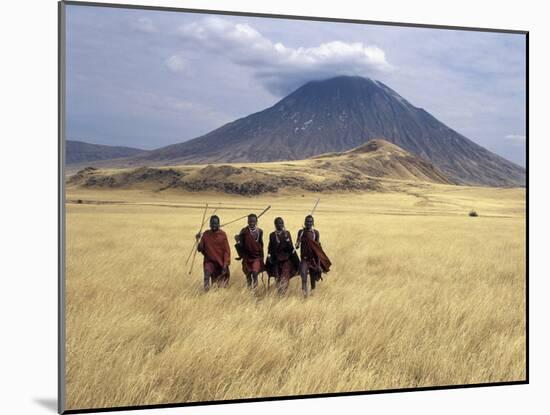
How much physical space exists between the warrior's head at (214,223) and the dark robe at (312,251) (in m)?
0.84

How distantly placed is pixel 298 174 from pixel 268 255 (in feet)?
2.88

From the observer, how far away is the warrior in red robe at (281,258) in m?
6.54

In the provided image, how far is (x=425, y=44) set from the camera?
6883 millimetres

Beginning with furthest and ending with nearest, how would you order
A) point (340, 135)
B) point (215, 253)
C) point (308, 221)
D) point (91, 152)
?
point (340, 135) < point (308, 221) < point (215, 253) < point (91, 152)

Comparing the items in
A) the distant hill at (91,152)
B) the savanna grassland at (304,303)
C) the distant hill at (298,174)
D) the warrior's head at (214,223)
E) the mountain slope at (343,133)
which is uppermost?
the mountain slope at (343,133)

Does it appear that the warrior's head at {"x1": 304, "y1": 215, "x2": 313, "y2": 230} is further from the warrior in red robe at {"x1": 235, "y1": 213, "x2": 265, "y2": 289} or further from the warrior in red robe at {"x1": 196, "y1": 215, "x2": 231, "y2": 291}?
the warrior in red robe at {"x1": 196, "y1": 215, "x2": 231, "y2": 291}

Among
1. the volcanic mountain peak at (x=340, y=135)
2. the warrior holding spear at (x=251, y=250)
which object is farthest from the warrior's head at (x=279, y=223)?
the volcanic mountain peak at (x=340, y=135)

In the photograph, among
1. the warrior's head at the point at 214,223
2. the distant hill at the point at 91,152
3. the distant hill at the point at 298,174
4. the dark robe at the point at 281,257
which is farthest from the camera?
the dark robe at the point at 281,257

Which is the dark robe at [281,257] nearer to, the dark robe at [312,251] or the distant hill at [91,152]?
the dark robe at [312,251]

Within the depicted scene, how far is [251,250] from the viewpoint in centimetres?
648

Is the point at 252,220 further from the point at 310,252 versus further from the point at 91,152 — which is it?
the point at 91,152

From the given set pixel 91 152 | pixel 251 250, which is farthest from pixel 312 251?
pixel 91 152

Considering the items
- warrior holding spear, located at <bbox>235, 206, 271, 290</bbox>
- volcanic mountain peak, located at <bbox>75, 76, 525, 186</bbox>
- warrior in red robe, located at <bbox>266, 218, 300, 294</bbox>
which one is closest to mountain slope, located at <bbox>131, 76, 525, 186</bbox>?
volcanic mountain peak, located at <bbox>75, 76, 525, 186</bbox>

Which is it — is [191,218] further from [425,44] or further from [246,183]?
[425,44]
